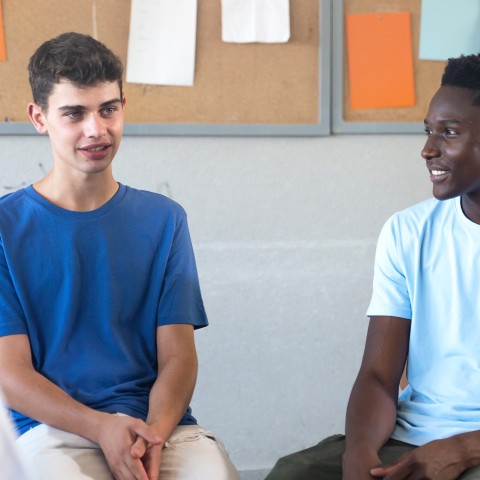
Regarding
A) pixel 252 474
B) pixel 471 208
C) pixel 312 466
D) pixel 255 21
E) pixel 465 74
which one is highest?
pixel 255 21

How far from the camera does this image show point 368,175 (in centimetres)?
241

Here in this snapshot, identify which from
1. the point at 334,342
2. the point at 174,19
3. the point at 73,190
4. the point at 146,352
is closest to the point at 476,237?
the point at 146,352

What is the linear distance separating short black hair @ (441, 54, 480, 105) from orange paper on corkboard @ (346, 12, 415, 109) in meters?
0.71

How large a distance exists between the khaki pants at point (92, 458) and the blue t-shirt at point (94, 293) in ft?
0.24

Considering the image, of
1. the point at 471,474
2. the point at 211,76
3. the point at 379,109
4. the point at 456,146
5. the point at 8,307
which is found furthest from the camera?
the point at 379,109

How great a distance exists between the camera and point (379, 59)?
2373 mm

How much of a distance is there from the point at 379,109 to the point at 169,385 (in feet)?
3.88

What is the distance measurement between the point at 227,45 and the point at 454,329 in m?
1.08

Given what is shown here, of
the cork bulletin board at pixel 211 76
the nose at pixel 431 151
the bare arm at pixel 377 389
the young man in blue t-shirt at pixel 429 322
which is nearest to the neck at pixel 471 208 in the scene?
the young man in blue t-shirt at pixel 429 322

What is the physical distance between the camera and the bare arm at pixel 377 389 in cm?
153

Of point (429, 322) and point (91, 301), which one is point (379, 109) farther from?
point (91, 301)

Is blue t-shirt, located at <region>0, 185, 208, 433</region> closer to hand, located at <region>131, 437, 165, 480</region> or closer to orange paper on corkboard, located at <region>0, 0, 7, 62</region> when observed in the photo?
hand, located at <region>131, 437, 165, 480</region>

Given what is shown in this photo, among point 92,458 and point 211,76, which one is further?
point 211,76

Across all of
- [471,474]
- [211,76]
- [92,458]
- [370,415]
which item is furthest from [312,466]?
[211,76]
